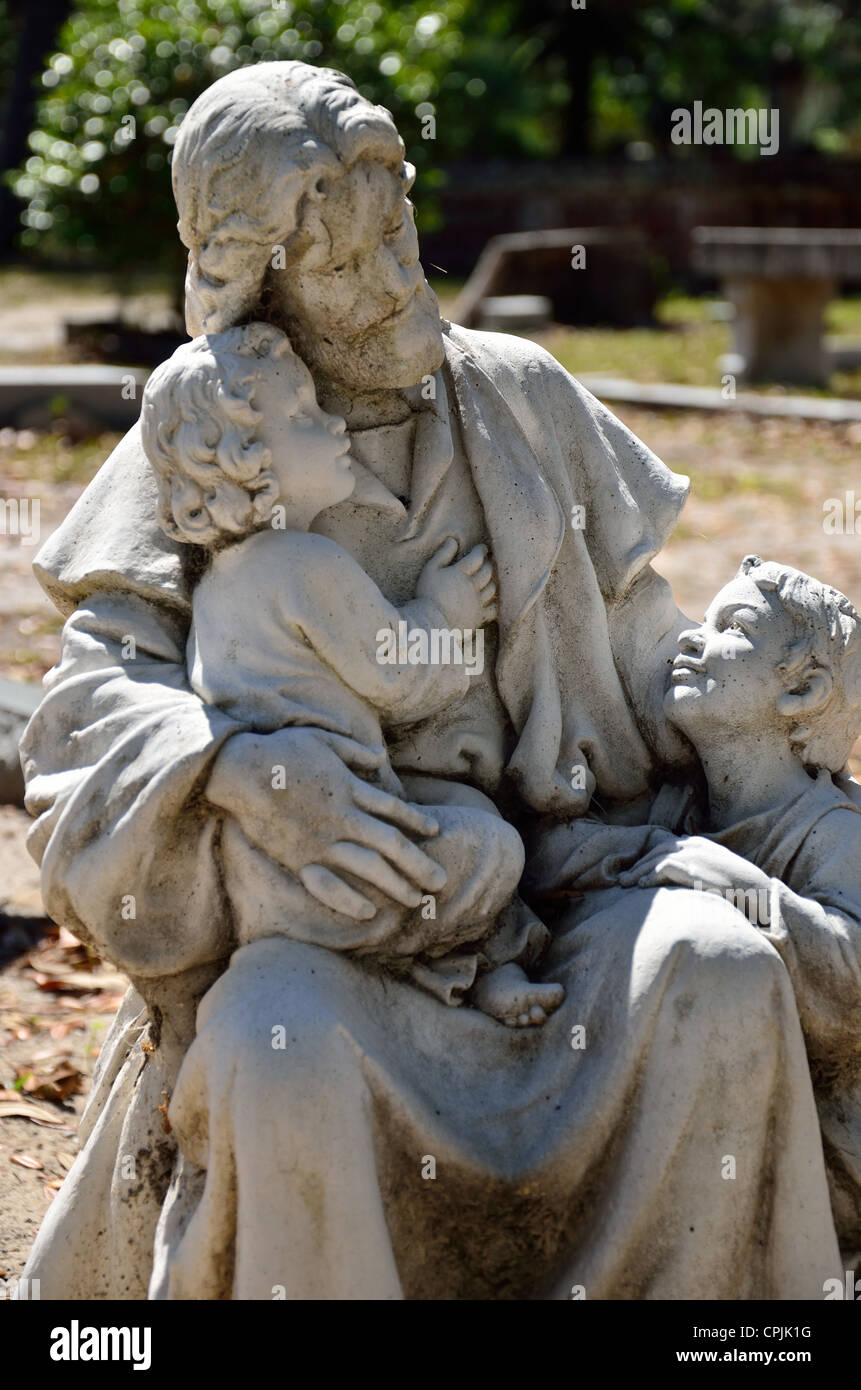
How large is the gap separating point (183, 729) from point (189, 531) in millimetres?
337

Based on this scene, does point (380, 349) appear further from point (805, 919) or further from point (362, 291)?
point (805, 919)

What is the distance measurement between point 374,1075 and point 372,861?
0.33 meters

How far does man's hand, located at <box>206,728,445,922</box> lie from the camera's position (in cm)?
289

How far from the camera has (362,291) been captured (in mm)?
3082

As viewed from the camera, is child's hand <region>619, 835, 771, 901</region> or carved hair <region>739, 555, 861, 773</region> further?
carved hair <region>739, 555, 861, 773</region>

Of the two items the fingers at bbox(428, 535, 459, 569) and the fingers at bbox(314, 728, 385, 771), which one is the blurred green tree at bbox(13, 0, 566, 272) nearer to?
the fingers at bbox(428, 535, 459, 569)

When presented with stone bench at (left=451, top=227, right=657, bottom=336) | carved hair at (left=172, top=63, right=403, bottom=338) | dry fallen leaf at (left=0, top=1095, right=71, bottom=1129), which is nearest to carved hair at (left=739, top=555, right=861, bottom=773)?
carved hair at (left=172, top=63, right=403, bottom=338)

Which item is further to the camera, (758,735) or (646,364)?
(646,364)

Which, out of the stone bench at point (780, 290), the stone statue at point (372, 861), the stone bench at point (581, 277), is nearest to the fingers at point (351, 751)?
the stone statue at point (372, 861)

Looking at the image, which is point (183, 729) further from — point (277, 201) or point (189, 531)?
point (277, 201)

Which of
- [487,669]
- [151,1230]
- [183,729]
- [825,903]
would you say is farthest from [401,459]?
[151,1230]

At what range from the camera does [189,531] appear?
3035mm

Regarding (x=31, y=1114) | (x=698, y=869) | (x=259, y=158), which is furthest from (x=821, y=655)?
(x=31, y=1114)

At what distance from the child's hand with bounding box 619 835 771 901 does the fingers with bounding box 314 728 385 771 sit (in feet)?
1.67
